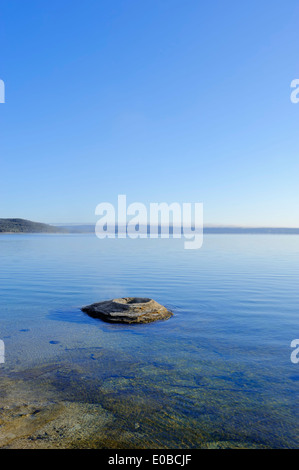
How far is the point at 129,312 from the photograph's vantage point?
16.0 meters

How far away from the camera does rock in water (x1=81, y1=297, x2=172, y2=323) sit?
15.8 m

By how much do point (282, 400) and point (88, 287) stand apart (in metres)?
19.9

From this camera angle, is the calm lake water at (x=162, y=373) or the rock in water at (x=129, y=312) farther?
the rock in water at (x=129, y=312)

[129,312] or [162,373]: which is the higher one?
[129,312]

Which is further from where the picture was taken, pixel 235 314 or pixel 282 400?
pixel 235 314

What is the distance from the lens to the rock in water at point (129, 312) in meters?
15.8

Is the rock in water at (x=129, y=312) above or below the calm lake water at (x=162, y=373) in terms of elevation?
above

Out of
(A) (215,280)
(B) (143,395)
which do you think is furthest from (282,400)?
(A) (215,280)

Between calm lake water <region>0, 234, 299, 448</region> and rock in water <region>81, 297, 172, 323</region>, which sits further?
rock in water <region>81, 297, 172, 323</region>

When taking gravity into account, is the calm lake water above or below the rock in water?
below

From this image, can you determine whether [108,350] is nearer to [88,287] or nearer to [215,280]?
[88,287]

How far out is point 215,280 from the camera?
3006 centimetres

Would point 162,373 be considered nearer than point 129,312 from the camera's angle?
Yes
